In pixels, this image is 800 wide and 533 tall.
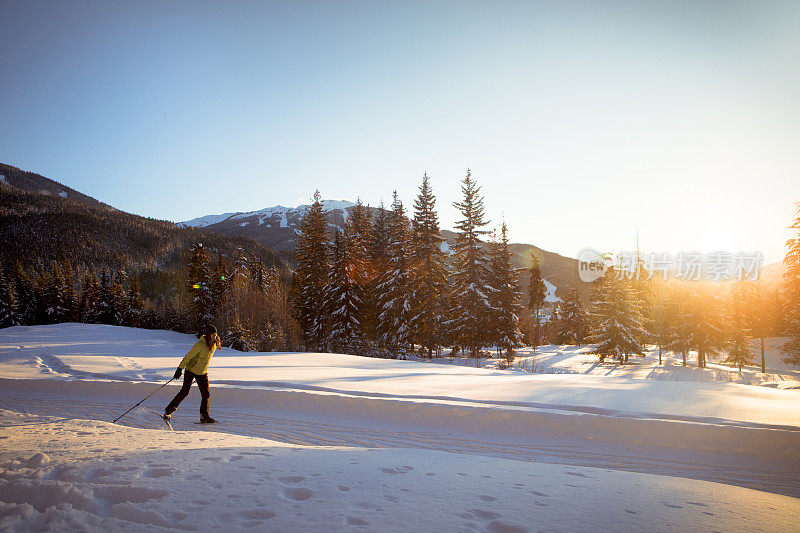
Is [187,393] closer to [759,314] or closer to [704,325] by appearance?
[704,325]

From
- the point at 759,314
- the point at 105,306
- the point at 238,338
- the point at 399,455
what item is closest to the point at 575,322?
the point at 759,314

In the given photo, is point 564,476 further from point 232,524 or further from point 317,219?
point 317,219

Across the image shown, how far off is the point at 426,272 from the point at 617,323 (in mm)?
17713

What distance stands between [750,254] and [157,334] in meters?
58.9

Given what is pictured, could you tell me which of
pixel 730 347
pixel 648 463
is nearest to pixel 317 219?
pixel 648 463

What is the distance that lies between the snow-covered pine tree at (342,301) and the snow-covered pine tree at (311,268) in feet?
5.04

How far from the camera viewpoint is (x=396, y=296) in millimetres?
27938

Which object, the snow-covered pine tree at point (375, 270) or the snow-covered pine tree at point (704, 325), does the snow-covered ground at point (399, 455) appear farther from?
the snow-covered pine tree at point (704, 325)

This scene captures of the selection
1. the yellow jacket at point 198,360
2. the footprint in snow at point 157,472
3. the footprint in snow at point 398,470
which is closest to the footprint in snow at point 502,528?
the footprint in snow at point 398,470

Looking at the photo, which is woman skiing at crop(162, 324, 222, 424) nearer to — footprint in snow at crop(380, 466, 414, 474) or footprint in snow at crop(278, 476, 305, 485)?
footprint in snow at crop(278, 476, 305, 485)

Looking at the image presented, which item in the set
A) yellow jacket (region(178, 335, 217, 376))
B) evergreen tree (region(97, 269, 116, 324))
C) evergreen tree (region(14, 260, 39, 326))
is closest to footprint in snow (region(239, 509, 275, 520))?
yellow jacket (region(178, 335, 217, 376))

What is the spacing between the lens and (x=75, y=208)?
150625 millimetres

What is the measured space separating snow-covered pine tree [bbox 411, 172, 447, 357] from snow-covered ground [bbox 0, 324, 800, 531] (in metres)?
16.2

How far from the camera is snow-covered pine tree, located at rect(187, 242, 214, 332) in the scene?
37.3 meters
